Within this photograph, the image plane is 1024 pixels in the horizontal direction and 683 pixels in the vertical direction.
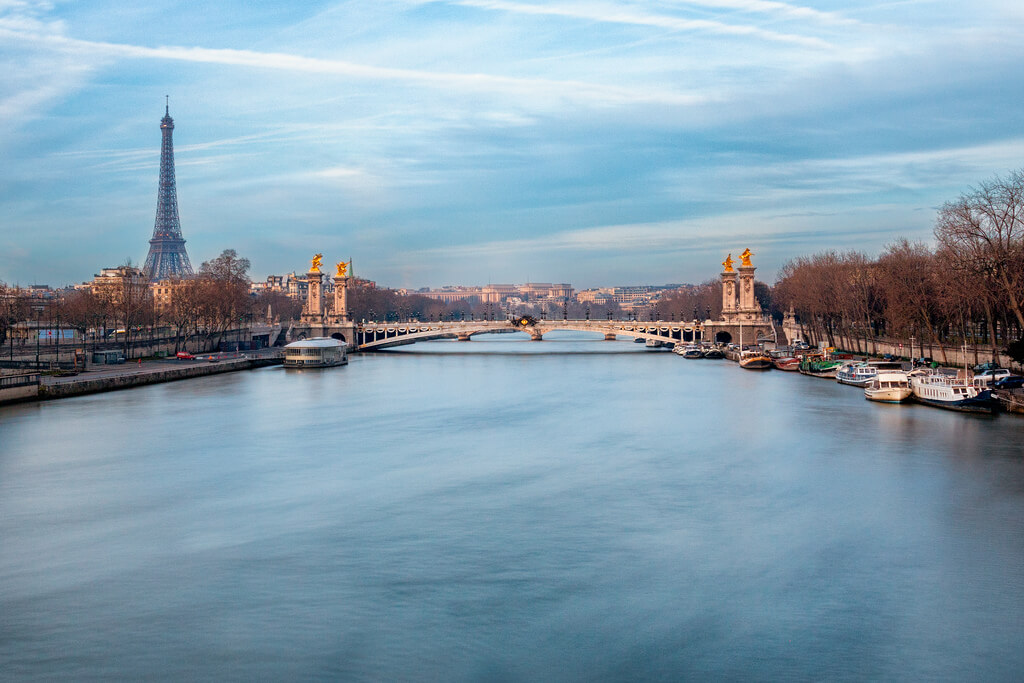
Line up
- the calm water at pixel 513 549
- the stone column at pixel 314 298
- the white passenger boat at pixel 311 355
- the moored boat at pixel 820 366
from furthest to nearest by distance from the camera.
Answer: the stone column at pixel 314 298 < the white passenger boat at pixel 311 355 < the moored boat at pixel 820 366 < the calm water at pixel 513 549

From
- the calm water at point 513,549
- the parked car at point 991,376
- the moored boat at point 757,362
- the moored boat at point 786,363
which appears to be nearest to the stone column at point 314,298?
the moored boat at point 757,362

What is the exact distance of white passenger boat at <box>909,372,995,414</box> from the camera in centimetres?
2733

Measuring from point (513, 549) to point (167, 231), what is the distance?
400 ft

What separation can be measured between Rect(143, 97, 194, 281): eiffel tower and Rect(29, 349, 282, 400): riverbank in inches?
2861

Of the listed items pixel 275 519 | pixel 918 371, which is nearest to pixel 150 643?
pixel 275 519

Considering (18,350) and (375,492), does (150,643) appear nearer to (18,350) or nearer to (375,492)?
(375,492)

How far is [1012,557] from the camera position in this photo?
1362cm

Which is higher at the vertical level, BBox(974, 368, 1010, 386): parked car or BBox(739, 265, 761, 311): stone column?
BBox(739, 265, 761, 311): stone column

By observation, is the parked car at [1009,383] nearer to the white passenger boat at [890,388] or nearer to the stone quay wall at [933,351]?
the stone quay wall at [933,351]

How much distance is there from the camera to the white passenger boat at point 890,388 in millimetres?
31203

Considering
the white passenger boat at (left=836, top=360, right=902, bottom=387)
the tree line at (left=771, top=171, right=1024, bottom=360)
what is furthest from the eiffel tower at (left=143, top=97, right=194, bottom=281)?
the white passenger boat at (left=836, top=360, right=902, bottom=387)

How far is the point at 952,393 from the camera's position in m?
28.6

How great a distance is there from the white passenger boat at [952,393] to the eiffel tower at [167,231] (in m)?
104

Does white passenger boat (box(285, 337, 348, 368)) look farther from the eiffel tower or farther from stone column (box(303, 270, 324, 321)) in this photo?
the eiffel tower
